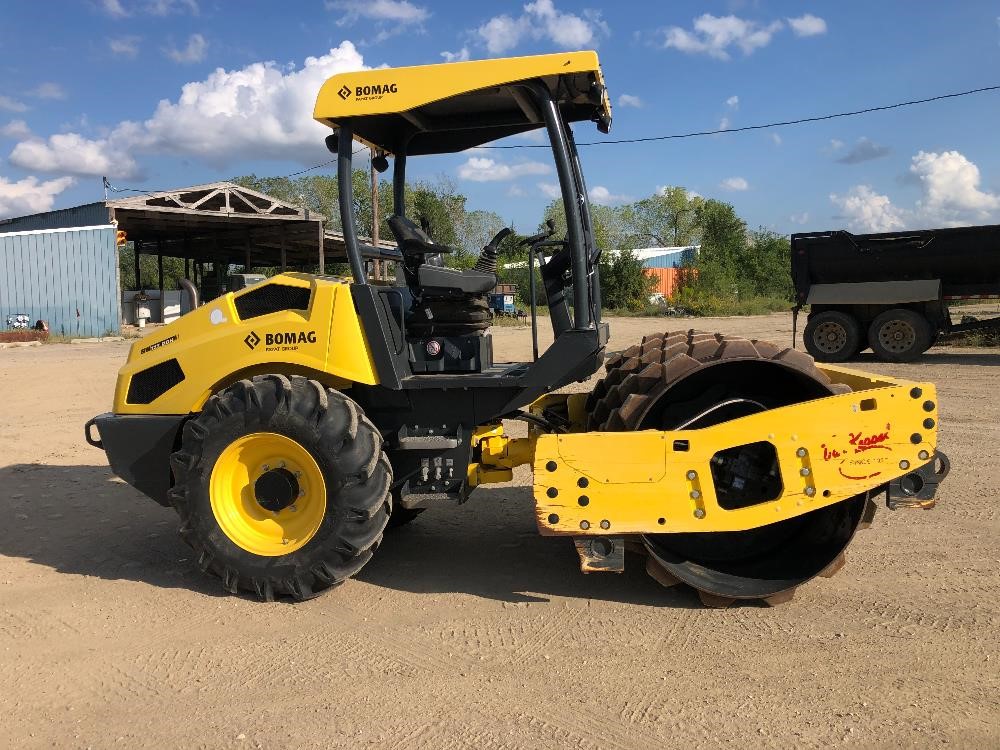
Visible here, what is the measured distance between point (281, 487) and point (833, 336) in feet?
45.3

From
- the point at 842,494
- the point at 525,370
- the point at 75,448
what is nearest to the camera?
the point at 842,494

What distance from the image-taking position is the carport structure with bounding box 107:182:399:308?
969 inches

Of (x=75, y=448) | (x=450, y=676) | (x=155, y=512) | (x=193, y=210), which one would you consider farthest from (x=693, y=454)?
(x=193, y=210)

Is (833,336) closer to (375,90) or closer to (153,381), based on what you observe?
(375,90)

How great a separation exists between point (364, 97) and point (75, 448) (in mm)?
6158

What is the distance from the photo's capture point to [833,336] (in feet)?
51.7

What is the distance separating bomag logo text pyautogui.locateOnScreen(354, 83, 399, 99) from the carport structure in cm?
1741

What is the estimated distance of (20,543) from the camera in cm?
535

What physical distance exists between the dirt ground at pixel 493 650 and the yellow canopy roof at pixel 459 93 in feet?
8.22

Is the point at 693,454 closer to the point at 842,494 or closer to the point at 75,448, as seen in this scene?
the point at 842,494

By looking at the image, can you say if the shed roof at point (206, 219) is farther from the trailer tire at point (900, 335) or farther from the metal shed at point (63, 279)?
the trailer tire at point (900, 335)
